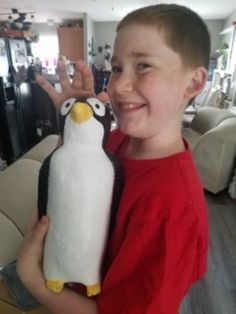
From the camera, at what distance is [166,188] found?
1.40 ft

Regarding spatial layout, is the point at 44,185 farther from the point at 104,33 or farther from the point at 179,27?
the point at 104,33

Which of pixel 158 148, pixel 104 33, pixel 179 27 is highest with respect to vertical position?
pixel 104 33

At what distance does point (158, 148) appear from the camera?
0.54m

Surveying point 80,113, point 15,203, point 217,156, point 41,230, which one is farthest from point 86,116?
point 217,156

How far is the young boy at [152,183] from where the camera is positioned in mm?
407

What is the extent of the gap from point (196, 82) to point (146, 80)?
13 cm

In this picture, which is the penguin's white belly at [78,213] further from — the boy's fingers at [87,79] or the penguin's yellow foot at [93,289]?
the boy's fingers at [87,79]

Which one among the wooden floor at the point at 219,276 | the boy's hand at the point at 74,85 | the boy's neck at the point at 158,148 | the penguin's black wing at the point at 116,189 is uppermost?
the boy's hand at the point at 74,85

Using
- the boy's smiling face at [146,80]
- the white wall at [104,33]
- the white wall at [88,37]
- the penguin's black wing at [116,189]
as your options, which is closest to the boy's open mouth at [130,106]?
the boy's smiling face at [146,80]

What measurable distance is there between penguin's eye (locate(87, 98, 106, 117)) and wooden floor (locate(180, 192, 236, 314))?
3.88 ft

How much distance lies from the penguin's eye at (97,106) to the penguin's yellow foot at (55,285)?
322 mm

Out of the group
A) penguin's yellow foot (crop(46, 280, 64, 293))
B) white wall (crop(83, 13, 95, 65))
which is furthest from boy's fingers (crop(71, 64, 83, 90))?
white wall (crop(83, 13, 95, 65))

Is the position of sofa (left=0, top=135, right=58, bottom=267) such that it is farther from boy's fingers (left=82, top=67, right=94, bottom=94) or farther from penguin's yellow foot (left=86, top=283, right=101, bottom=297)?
boy's fingers (left=82, top=67, right=94, bottom=94)

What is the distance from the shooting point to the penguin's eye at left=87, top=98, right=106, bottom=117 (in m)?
0.46
